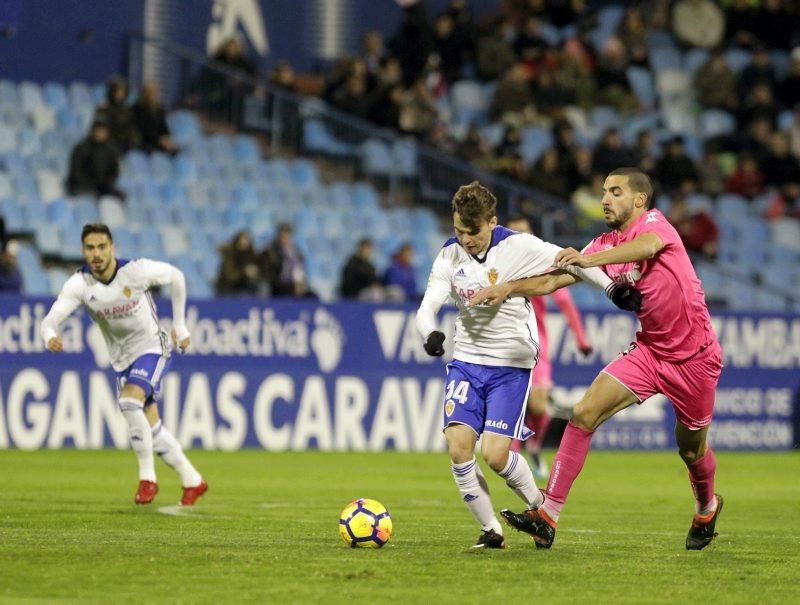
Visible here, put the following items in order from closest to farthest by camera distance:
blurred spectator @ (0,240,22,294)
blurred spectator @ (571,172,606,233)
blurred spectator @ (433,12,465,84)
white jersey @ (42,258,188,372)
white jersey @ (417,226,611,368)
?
1. white jersey @ (417,226,611,368)
2. white jersey @ (42,258,188,372)
3. blurred spectator @ (0,240,22,294)
4. blurred spectator @ (571,172,606,233)
5. blurred spectator @ (433,12,465,84)

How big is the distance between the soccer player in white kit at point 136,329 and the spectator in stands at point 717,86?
58.2ft

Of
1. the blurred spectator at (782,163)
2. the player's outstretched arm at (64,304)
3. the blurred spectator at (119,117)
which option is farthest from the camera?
the blurred spectator at (782,163)

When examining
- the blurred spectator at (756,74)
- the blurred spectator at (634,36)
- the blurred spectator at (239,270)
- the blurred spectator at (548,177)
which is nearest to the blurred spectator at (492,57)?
the blurred spectator at (548,177)

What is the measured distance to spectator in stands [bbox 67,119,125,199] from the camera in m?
21.6

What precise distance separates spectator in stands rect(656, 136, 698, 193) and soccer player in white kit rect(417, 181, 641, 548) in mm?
16918

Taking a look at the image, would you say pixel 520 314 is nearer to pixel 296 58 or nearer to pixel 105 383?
pixel 105 383

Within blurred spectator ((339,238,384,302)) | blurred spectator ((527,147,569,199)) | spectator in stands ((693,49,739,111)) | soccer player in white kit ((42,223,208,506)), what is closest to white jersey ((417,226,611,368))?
soccer player in white kit ((42,223,208,506))

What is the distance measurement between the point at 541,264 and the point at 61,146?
1381cm

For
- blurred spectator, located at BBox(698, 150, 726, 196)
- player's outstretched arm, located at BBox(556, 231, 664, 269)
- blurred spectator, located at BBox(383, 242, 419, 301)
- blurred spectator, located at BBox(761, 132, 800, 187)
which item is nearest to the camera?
player's outstretched arm, located at BBox(556, 231, 664, 269)

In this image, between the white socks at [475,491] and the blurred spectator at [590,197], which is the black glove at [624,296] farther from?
the blurred spectator at [590,197]

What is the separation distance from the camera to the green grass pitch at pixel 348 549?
25.7 ft

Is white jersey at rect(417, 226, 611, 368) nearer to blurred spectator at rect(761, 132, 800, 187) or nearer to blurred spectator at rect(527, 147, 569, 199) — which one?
blurred spectator at rect(527, 147, 569, 199)

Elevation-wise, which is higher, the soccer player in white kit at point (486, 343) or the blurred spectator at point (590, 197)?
the blurred spectator at point (590, 197)

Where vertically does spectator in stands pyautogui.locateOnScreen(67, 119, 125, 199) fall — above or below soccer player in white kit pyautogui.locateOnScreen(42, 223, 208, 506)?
above
